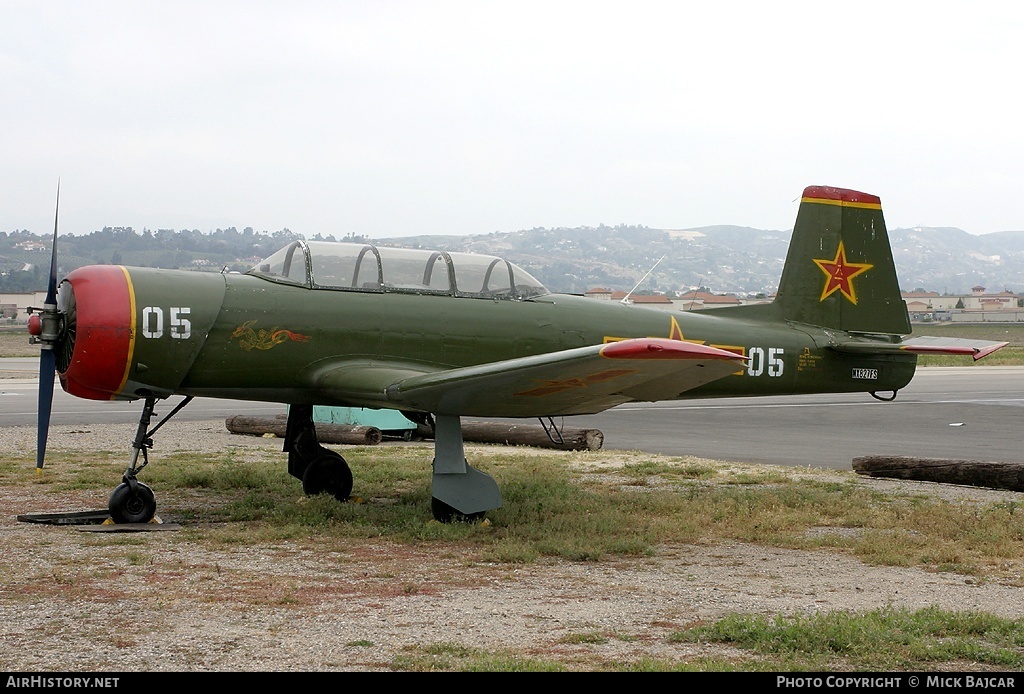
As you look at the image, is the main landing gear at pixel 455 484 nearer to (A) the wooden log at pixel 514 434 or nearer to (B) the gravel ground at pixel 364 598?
(B) the gravel ground at pixel 364 598

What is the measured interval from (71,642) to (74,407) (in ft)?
59.9

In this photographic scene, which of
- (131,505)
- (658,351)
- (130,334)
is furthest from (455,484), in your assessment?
(130,334)

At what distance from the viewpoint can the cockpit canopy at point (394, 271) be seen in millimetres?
9250

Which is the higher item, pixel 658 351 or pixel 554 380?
pixel 658 351

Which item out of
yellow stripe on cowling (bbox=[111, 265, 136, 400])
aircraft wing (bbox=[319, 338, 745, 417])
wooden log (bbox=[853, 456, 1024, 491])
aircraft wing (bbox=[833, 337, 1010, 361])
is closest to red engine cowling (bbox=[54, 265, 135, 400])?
yellow stripe on cowling (bbox=[111, 265, 136, 400])

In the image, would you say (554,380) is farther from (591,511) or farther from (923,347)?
(923,347)

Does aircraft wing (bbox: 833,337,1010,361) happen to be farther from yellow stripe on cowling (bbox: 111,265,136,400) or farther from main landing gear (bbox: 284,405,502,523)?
yellow stripe on cowling (bbox: 111,265,136,400)

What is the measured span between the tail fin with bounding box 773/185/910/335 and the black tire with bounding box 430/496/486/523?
4.58m

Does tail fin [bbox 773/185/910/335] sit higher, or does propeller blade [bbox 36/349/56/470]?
tail fin [bbox 773/185/910/335]

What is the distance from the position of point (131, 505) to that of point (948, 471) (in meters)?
8.34

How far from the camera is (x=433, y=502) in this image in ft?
28.1

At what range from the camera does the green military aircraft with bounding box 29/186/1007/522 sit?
8180 mm

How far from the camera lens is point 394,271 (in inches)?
374
